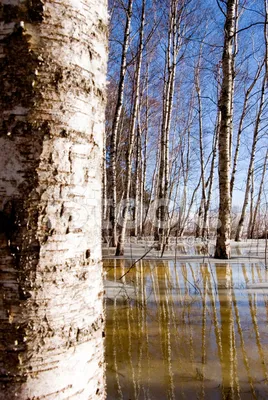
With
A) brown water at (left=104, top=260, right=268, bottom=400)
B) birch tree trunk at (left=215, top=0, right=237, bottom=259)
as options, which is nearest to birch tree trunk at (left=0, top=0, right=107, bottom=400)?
brown water at (left=104, top=260, right=268, bottom=400)

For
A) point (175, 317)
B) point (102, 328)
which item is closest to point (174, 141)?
point (175, 317)

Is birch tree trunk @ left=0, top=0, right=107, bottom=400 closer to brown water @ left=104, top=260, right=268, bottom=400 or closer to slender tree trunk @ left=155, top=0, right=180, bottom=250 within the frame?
brown water @ left=104, top=260, right=268, bottom=400

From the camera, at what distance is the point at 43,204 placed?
0.62 m

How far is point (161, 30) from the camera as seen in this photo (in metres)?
11.1

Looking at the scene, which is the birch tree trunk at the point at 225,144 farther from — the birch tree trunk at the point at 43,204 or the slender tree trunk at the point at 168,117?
the birch tree trunk at the point at 43,204

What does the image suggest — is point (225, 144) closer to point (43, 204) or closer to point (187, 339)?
point (187, 339)

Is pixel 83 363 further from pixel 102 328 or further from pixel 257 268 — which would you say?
pixel 257 268

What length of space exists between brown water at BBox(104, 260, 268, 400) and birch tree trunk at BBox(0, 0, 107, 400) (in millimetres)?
1239

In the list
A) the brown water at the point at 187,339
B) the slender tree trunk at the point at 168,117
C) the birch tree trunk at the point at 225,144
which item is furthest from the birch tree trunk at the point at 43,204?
the slender tree trunk at the point at 168,117

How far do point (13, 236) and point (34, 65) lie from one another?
32cm

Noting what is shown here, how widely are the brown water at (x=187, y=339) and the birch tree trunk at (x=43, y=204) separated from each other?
4.06 ft

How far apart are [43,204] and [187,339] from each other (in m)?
2.09

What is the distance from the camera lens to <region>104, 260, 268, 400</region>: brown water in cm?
174

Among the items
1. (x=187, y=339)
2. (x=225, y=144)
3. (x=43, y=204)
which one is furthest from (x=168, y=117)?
(x=43, y=204)
